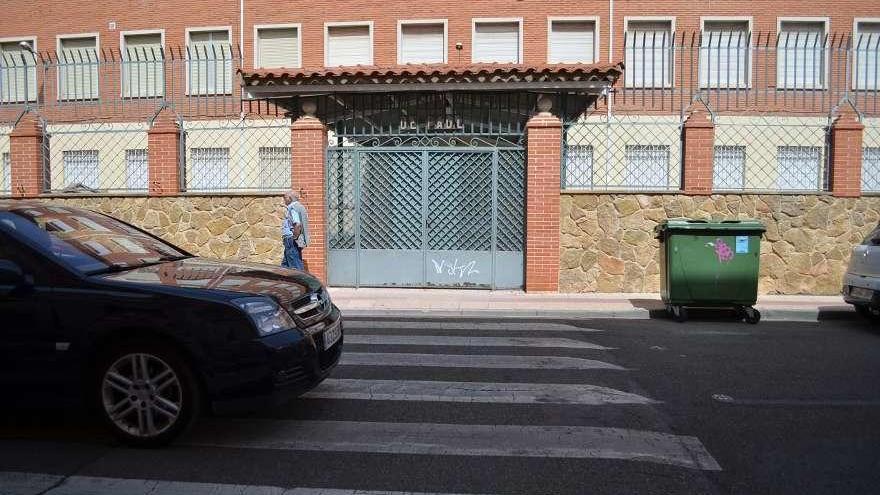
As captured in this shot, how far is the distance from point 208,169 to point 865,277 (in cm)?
1075

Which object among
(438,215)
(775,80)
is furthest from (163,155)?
(775,80)

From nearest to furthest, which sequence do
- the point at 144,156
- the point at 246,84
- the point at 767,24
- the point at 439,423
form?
1. the point at 439,423
2. the point at 246,84
3. the point at 144,156
4. the point at 767,24

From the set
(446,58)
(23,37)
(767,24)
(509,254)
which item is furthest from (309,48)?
(767,24)

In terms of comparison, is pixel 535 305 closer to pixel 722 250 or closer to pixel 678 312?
pixel 678 312

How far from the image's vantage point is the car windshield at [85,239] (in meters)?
4.37

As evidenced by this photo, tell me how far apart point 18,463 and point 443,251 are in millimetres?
8179

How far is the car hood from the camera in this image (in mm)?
4266

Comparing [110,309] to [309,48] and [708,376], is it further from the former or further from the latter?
[309,48]

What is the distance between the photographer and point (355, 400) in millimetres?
5211

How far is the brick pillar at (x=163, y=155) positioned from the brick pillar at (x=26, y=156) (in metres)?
2.37

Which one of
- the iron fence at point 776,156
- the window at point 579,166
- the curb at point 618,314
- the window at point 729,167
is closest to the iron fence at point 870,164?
the iron fence at point 776,156

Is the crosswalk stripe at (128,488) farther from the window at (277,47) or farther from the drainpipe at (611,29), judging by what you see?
the window at (277,47)

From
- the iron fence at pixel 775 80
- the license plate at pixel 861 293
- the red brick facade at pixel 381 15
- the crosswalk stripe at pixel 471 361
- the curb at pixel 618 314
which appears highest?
the red brick facade at pixel 381 15

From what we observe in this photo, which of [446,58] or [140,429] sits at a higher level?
[446,58]
